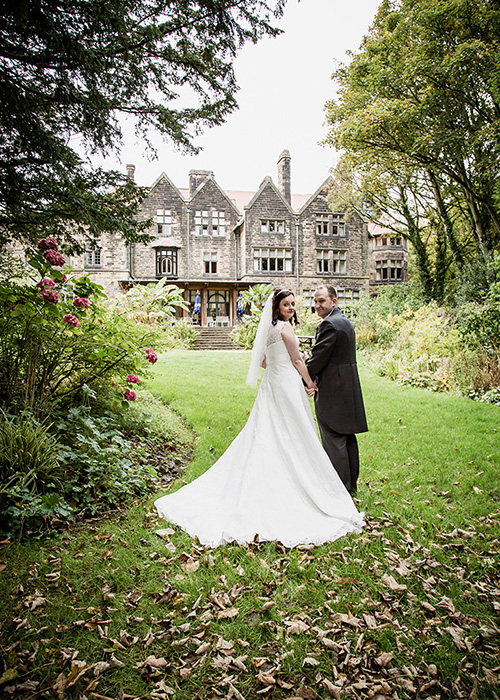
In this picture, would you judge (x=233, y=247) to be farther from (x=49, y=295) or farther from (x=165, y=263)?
(x=49, y=295)

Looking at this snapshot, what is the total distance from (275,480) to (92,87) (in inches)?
169

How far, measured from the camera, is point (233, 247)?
31641 millimetres

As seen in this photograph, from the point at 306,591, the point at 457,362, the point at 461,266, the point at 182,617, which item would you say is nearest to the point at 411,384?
the point at 457,362

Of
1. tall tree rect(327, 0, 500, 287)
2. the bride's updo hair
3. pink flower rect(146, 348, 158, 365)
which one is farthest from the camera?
tall tree rect(327, 0, 500, 287)

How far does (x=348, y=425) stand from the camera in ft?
14.0

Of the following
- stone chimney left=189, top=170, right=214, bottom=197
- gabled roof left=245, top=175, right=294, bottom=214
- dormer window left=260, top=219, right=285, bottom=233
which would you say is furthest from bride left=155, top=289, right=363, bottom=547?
stone chimney left=189, top=170, right=214, bottom=197

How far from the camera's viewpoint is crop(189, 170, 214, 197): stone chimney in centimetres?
3180

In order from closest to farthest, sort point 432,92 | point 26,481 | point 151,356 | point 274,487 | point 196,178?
point 26,481
point 274,487
point 151,356
point 432,92
point 196,178

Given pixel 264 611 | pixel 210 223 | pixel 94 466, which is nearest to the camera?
pixel 264 611

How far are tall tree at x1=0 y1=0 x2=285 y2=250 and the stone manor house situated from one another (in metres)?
23.5

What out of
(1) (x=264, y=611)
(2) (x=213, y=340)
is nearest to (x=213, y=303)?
(2) (x=213, y=340)

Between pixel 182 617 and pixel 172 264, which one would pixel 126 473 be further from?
pixel 172 264

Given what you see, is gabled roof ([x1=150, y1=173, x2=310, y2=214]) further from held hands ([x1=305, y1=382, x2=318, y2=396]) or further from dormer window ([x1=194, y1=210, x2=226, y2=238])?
held hands ([x1=305, y1=382, x2=318, y2=396])

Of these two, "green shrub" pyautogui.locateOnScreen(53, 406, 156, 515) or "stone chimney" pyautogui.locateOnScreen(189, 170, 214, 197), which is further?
"stone chimney" pyautogui.locateOnScreen(189, 170, 214, 197)
